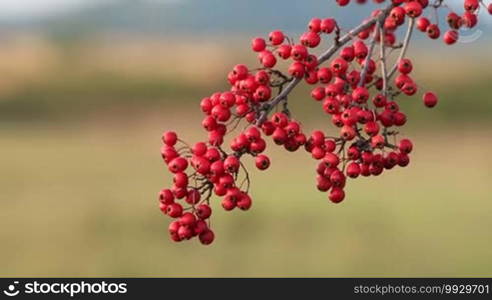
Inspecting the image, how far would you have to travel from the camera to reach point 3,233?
20.4 m

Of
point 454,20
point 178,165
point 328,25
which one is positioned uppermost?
point 454,20

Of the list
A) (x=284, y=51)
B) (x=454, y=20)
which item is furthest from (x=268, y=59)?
(x=454, y=20)

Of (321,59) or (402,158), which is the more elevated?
(321,59)

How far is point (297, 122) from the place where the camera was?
2.00 meters

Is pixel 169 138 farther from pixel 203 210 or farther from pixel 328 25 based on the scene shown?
pixel 328 25

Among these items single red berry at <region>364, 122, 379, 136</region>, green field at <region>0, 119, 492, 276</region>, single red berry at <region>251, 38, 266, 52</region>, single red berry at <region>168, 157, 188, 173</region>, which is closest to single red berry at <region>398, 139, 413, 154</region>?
single red berry at <region>364, 122, 379, 136</region>

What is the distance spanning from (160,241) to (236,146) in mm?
16064

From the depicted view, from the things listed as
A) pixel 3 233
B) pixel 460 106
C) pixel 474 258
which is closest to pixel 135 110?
pixel 460 106

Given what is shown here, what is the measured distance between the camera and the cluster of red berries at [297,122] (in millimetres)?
1949

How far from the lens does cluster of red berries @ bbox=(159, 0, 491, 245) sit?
1.95 metres

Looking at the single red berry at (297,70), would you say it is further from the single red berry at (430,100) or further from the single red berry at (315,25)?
the single red berry at (430,100)

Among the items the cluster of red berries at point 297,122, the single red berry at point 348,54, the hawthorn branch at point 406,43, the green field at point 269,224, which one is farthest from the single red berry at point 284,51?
the green field at point 269,224

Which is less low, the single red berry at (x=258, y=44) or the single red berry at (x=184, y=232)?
the single red berry at (x=258, y=44)

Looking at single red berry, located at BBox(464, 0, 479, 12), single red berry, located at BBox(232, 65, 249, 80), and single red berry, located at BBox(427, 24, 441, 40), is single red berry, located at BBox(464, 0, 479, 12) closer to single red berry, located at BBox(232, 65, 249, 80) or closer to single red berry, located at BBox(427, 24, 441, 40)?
single red berry, located at BBox(427, 24, 441, 40)
